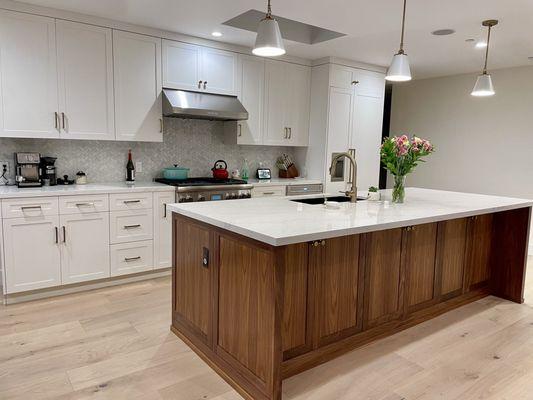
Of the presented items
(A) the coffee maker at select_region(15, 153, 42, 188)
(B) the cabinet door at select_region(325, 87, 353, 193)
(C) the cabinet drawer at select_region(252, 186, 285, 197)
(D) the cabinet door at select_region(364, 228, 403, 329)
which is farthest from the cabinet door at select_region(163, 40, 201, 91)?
(D) the cabinet door at select_region(364, 228, 403, 329)

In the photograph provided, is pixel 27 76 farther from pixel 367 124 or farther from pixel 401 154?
pixel 367 124

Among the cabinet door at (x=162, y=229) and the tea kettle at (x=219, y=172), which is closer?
the cabinet door at (x=162, y=229)

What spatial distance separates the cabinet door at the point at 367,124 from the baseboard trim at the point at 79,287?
303 cm

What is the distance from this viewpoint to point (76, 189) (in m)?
3.59

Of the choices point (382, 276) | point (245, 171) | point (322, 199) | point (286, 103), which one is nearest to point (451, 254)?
point (382, 276)

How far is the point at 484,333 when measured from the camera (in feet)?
9.97

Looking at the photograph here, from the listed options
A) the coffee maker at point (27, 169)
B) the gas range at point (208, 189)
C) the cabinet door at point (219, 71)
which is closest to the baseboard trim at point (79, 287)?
the gas range at point (208, 189)

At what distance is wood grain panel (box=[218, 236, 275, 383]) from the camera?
6.72ft

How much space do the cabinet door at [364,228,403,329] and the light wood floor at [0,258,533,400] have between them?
22 centimetres

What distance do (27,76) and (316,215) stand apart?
279 cm


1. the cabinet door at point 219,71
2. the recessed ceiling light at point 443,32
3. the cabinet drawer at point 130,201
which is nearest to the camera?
the cabinet drawer at point 130,201

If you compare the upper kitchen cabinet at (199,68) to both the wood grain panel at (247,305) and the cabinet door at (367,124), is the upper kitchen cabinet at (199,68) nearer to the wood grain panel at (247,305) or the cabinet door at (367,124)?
the cabinet door at (367,124)

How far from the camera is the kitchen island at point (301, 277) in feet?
6.84

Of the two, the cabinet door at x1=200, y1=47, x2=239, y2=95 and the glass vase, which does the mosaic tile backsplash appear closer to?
the cabinet door at x1=200, y1=47, x2=239, y2=95
